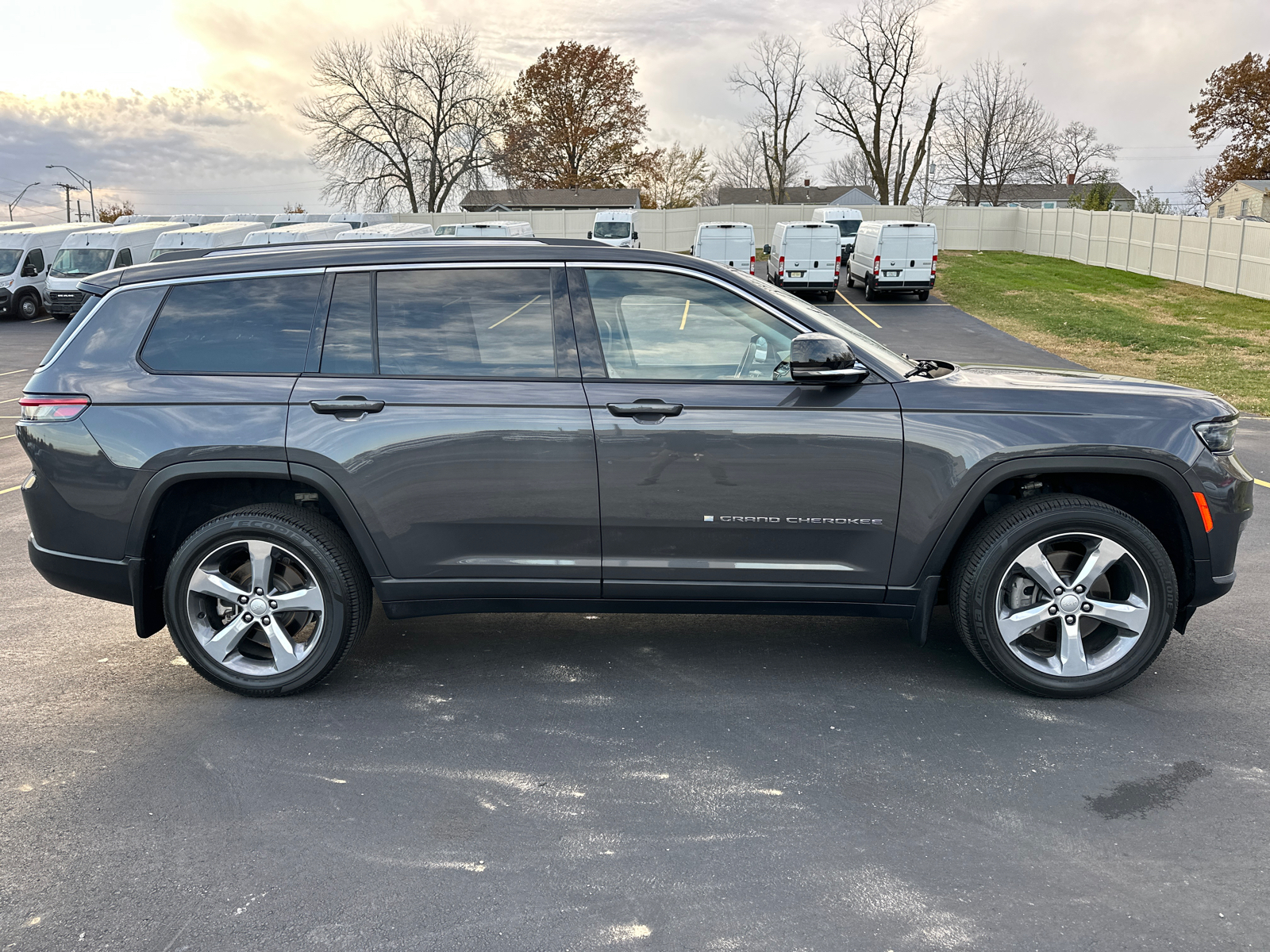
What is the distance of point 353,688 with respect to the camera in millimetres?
4582

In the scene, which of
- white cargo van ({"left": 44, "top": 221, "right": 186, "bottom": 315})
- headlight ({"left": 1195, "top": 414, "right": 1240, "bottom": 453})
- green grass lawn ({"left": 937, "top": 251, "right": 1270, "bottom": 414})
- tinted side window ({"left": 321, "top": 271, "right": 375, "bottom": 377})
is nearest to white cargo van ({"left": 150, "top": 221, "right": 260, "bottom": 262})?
white cargo van ({"left": 44, "top": 221, "right": 186, "bottom": 315})

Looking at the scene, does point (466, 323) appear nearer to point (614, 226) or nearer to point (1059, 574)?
point (1059, 574)

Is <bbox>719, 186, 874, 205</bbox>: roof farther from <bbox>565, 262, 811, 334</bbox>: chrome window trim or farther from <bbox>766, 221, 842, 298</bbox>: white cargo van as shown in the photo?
<bbox>565, 262, 811, 334</bbox>: chrome window trim

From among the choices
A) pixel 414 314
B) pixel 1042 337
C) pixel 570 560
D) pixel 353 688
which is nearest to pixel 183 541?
pixel 353 688

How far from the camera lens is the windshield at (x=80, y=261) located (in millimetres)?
30703

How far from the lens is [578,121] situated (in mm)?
75125

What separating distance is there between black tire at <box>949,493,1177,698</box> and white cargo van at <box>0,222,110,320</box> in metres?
33.7

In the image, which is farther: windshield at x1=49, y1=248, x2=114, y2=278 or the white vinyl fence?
windshield at x1=49, y1=248, x2=114, y2=278

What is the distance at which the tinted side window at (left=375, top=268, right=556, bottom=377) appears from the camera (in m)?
4.30

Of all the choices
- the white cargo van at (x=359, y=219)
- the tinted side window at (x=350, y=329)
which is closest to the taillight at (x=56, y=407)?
the tinted side window at (x=350, y=329)

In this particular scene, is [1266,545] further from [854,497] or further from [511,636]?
[511,636]

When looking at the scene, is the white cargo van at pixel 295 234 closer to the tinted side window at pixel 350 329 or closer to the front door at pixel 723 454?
the tinted side window at pixel 350 329

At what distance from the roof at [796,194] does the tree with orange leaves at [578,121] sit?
63.3 ft

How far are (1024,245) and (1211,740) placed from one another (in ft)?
166
